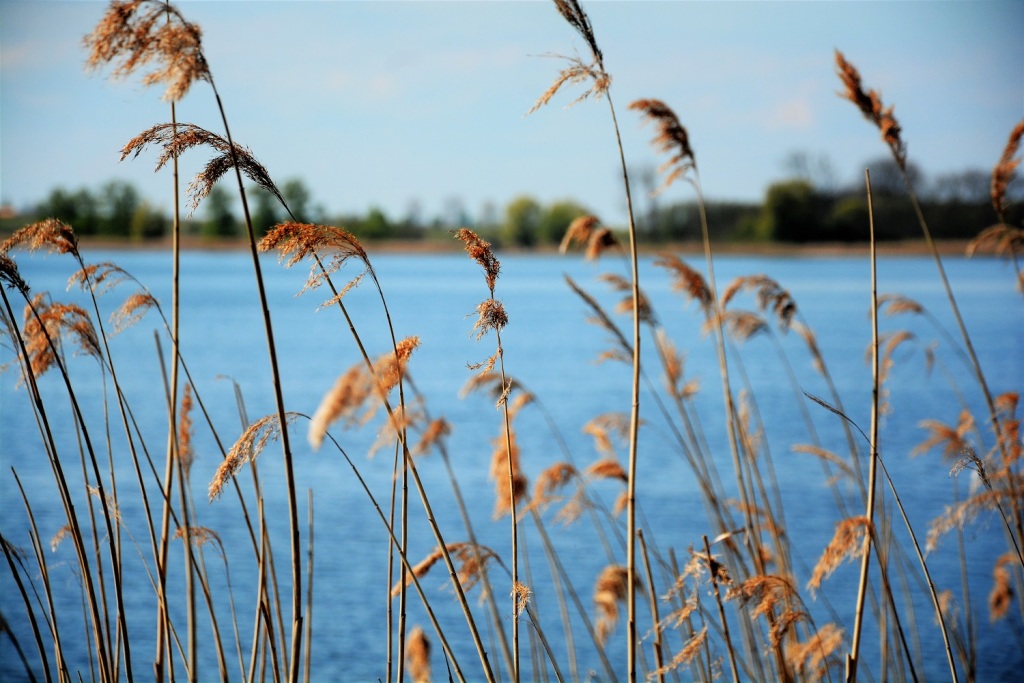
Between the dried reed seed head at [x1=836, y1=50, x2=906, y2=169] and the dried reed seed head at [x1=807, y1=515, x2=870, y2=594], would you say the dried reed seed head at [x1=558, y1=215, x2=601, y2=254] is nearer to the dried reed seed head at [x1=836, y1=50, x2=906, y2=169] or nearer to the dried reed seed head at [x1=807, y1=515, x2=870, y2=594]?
the dried reed seed head at [x1=836, y1=50, x2=906, y2=169]

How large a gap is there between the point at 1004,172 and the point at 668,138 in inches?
66.3

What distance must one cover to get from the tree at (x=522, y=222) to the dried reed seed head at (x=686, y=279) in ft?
208

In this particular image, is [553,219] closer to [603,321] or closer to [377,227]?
[377,227]

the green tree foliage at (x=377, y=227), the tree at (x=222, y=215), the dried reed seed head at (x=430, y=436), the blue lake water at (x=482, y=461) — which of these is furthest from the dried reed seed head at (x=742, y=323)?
the green tree foliage at (x=377, y=227)

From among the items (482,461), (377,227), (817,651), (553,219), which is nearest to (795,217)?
(553,219)

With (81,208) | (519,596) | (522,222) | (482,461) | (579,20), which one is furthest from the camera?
(522,222)

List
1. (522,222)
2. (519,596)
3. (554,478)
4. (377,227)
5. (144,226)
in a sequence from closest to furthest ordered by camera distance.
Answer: (519,596)
(554,478)
(144,226)
(377,227)
(522,222)

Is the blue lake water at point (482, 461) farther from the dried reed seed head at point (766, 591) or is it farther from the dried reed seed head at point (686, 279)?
the dried reed seed head at point (766, 591)

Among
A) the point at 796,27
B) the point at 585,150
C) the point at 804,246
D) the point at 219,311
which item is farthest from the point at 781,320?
the point at 804,246

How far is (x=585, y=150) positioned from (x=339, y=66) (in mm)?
15528

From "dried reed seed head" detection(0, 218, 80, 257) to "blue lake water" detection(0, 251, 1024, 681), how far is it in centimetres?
88

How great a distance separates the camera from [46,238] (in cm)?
209

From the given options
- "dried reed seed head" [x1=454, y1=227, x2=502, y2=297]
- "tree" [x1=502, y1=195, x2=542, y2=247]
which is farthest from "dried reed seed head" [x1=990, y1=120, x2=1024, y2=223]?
"tree" [x1=502, y1=195, x2=542, y2=247]

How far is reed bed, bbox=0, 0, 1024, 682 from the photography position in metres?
1.72
